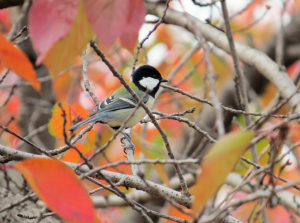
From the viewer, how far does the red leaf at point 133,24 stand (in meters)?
1.09

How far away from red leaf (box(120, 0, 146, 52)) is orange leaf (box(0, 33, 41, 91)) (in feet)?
1.09

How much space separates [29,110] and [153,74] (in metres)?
1.73

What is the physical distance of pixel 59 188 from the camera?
2.99 feet

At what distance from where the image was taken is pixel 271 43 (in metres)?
4.36

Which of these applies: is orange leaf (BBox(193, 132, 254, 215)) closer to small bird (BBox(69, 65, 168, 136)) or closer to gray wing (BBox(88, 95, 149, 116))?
small bird (BBox(69, 65, 168, 136))

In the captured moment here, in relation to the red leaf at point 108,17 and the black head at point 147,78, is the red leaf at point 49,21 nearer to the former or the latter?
the red leaf at point 108,17

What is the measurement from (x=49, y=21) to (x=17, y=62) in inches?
7.4

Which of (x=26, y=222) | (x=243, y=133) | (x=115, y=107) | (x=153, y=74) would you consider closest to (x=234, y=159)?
(x=243, y=133)

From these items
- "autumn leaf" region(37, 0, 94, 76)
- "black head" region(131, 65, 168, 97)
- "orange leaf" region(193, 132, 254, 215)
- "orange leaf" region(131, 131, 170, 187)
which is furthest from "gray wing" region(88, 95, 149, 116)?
"orange leaf" region(193, 132, 254, 215)

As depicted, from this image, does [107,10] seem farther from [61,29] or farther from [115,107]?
[115,107]

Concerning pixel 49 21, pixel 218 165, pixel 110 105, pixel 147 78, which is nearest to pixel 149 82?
pixel 147 78

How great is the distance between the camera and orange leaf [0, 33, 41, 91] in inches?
35.0

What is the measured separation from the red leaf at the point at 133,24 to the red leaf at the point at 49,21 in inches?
7.2

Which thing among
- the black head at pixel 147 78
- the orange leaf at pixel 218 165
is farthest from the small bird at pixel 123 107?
the orange leaf at pixel 218 165
